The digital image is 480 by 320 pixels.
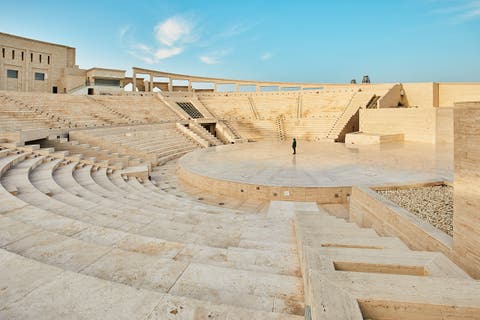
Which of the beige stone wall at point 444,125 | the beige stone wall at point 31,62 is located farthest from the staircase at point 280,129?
the beige stone wall at point 31,62

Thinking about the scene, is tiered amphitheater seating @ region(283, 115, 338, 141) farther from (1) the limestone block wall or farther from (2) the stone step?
(2) the stone step

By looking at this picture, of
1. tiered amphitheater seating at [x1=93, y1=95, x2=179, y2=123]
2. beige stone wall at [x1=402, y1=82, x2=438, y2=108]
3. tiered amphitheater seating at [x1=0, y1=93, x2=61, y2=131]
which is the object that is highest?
beige stone wall at [x1=402, y1=82, x2=438, y2=108]

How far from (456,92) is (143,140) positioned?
97.4 feet

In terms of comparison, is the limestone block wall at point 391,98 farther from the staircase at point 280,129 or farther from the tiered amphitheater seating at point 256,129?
the tiered amphitheater seating at point 256,129

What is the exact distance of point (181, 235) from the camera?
175 inches

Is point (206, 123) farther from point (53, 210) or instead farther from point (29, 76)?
point (53, 210)

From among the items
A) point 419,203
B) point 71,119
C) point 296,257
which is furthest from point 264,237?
point 71,119

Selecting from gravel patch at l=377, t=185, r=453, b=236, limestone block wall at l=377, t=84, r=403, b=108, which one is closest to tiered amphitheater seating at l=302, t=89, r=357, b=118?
limestone block wall at l=377, t=84, r=403, b=108

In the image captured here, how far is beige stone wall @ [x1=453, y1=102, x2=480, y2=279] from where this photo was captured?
134 inches

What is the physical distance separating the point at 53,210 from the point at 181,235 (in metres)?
A: 2.86

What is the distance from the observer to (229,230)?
4945mm

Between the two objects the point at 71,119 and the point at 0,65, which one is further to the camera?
the point at 0,65

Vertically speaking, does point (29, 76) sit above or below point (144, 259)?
above

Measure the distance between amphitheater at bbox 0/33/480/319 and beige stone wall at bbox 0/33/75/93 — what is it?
1375 cm
